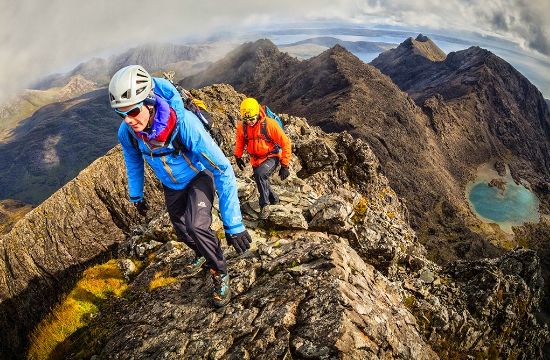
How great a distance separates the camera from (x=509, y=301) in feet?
42.6

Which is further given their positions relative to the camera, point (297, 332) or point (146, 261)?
point (146, 261)

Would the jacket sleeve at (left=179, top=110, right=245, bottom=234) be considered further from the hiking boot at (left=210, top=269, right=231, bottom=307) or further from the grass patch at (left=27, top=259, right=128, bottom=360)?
the grass patch at (left=27, top=259, right=128, bottom=360)

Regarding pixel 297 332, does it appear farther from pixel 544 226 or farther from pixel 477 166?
pixel 477 166

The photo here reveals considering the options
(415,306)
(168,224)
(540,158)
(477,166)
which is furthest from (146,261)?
(540,158)

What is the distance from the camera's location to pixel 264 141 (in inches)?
509

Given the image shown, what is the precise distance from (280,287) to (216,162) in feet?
11.9

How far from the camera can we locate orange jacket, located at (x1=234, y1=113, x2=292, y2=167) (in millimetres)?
12656

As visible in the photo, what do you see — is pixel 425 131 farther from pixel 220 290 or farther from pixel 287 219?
pixel 220 290

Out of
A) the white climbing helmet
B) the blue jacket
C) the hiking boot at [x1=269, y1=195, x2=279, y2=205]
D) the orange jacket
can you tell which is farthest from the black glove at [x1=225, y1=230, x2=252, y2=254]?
the orange jacket

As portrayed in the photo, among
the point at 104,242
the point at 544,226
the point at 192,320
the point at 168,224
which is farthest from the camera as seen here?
the point at 544,226

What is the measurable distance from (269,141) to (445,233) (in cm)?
9844

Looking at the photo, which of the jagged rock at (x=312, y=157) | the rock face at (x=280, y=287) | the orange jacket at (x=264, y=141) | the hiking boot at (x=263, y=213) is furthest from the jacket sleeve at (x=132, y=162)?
the jagged rock at (x=312, y=157)

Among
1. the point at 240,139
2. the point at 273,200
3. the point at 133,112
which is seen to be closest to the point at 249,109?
the point at 240,139

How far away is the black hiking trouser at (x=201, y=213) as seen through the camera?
639 centimetres
